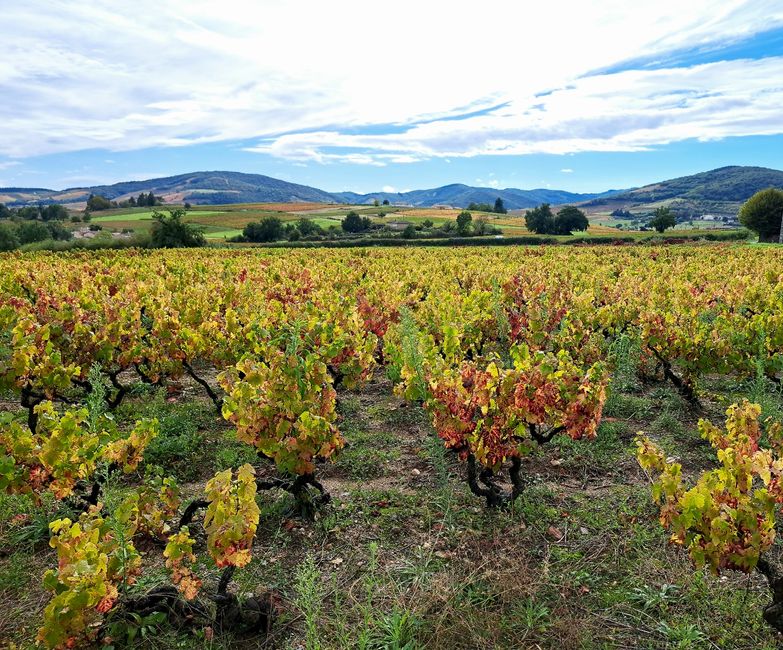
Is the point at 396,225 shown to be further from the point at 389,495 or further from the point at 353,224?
the point at 389,495

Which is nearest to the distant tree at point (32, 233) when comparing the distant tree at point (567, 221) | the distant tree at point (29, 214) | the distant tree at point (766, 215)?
the distant tree at point (29, 214)

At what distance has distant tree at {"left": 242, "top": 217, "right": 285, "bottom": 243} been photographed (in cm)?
7138

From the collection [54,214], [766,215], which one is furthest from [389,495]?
[54,214]

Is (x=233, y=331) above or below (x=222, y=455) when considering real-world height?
above

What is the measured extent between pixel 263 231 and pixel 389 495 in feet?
228

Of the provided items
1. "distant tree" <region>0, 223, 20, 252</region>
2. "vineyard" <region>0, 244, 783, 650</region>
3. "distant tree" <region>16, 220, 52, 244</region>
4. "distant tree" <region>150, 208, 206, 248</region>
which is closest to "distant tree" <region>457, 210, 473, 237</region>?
"distant tree" <region>150, 208, 206, 248</region>

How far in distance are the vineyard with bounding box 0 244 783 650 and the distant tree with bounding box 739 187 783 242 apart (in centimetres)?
7845

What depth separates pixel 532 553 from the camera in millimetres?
5133

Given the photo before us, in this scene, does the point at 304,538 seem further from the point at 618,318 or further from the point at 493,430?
the point at 618,318

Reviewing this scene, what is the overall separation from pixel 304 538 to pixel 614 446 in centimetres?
463

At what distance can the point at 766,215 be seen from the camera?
7250cm

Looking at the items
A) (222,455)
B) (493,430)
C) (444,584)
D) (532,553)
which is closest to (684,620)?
(532,553)

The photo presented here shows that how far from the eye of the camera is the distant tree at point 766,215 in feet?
236

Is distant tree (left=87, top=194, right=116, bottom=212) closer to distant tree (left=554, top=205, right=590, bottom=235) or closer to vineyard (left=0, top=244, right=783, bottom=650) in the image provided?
distant tree (left=554, top=205, right=590, bottom=235)
